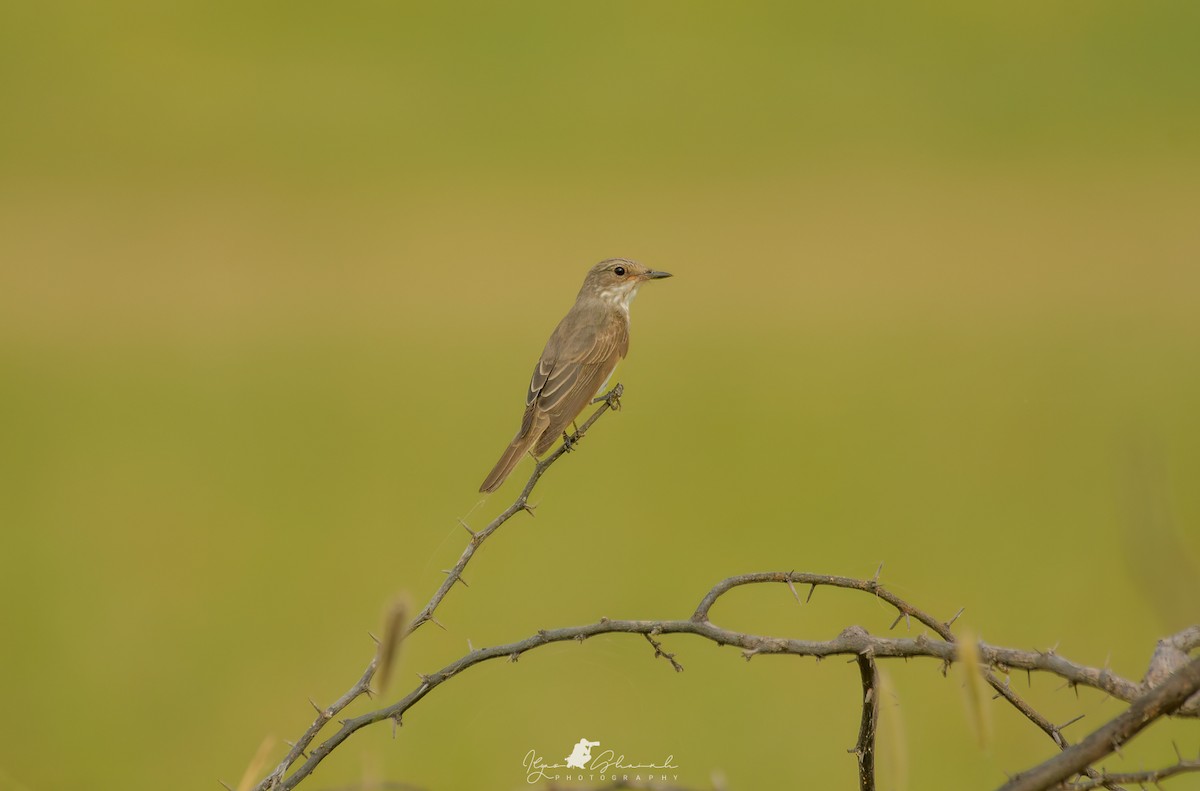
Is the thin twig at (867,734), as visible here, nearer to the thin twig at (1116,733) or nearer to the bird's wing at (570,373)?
the thin twig at (1116,733)

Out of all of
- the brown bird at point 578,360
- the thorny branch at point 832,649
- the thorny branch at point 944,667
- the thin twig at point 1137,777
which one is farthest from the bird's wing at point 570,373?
the thin twig at point 1137,777

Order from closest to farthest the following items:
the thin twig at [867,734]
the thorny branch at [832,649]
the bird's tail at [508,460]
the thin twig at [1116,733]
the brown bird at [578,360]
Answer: the thin twig at [1116,733], the thorny branch at [832,649], the thin twig at [867,734], the bird's tail at [508,460], the brown bird at [578,360]

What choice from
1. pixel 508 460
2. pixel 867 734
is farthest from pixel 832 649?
pixel 508 460

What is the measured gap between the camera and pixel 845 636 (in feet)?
6.06

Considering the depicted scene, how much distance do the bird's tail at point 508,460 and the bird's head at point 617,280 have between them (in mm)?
1607

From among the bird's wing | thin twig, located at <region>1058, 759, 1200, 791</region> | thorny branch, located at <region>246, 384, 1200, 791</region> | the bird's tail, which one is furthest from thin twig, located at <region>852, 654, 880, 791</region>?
the bird's wing

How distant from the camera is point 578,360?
6.52m

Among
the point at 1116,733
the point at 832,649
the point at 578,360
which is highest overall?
the point at 578,360

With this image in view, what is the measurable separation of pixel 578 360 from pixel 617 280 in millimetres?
1163

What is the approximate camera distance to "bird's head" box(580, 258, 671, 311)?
7480 mm

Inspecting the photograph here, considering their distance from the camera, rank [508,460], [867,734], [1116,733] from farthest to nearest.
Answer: [508,460] → [867,734] → [1116,733]

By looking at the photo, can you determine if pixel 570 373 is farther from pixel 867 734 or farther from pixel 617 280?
pixel 867 734

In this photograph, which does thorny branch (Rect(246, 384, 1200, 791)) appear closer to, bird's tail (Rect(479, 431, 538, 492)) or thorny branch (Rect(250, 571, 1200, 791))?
thorny branch (Rect(250, 571, 1200, 791))

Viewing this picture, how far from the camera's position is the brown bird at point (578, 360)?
19.7 feet
